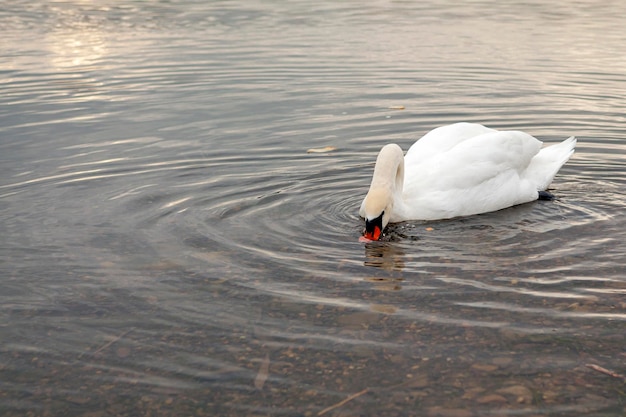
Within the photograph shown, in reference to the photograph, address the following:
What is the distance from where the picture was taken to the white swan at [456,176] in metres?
9.16

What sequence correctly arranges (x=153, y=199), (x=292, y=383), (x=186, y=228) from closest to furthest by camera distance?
(x=292, y=383)
(x=186, y=228)
(x=153, y=199)

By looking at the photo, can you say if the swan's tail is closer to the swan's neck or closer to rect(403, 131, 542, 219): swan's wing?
rect(403, 131, 542, 219): swan's wing

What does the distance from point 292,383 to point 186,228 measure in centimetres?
372

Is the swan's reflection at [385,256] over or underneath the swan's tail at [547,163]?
underneath

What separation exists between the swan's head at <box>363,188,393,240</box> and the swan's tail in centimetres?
251

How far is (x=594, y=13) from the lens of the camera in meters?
31.5

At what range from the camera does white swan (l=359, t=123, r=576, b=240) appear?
9156 millimetres

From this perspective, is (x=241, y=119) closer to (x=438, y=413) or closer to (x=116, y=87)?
(x=116, y=87)

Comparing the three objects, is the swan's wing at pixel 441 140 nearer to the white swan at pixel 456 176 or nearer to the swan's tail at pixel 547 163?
the white swan at pixel 456 176

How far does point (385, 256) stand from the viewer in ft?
27.5

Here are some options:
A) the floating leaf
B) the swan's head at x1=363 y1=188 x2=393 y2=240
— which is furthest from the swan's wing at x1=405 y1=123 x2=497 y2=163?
the floating leaf

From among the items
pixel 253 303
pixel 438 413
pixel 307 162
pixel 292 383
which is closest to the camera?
pixel 438 413

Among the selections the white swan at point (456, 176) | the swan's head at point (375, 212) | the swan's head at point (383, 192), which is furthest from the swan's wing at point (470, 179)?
the swan's head at point (375, 212)

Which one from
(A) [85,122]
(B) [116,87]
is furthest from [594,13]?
(A) [85,122]
